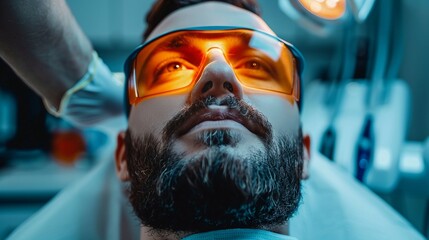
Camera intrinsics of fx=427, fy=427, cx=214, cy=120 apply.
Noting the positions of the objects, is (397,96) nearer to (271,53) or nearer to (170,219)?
(271,53)

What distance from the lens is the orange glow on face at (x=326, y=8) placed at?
792 mm

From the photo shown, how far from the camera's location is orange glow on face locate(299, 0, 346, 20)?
79cm

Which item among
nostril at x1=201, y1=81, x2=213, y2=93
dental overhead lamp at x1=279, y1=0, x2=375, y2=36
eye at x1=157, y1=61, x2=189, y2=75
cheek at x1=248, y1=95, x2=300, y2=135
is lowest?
cheek at x1=248, y1=95, x2=300, y2=135

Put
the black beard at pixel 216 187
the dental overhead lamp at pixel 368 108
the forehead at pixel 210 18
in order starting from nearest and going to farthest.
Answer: the black beard at pixel 216 187 < the forehead at pixel 210 18 < the dental overhead lamp at pixel 368 108

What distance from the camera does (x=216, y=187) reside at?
60cm

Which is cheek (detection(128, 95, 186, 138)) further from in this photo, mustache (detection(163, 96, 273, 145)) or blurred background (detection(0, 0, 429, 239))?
blurred background (detection(0, 0, 429, 239))

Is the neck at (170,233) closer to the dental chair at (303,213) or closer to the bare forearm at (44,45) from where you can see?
the dental chair at (303,213)

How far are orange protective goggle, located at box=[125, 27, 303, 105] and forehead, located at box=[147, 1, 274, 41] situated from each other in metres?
0.05

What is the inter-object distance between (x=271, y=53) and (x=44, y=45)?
411 mm

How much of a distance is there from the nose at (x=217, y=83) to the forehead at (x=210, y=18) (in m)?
0.14

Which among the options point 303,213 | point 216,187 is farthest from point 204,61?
point 303,213

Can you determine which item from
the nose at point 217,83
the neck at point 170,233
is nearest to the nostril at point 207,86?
the nose at point 217,83

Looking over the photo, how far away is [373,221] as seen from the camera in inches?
34.3

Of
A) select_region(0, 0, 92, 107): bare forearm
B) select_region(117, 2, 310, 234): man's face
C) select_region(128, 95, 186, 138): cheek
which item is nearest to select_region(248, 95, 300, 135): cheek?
select_region(117, 2, 310, 234): man's face
